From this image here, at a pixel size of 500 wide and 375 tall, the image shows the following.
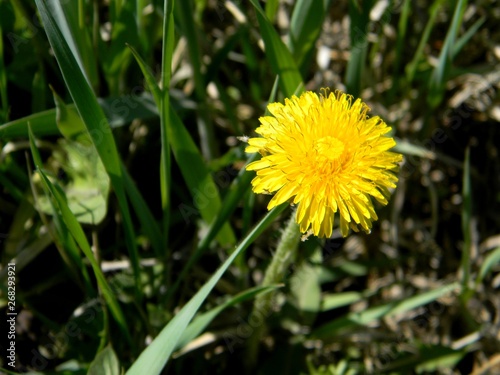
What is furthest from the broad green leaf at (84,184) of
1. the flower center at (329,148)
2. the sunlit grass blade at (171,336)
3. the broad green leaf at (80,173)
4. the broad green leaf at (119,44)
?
the flower center at (329,148)

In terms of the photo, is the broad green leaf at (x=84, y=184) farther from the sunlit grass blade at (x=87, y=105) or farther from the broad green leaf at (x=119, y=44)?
the broad green leaf at (x=119, y=44)

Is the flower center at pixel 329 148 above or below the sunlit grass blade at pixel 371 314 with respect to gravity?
above

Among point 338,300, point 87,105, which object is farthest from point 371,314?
point 87,105

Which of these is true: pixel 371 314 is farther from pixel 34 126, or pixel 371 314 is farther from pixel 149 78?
pixel 34 126

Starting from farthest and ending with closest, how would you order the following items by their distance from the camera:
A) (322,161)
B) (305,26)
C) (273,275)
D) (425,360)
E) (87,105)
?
(425,360), (305,26), (273,275), (87,105), (322,161)

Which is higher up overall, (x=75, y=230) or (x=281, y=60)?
(x=281, y=60)
